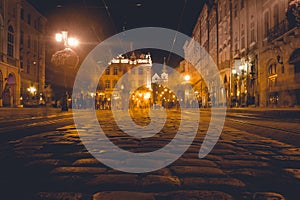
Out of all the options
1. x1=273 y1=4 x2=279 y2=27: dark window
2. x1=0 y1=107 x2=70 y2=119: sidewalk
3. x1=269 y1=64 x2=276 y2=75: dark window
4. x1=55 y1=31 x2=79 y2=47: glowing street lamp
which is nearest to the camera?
x1=0 y1=107 x2=70 y2=119: sidewalk

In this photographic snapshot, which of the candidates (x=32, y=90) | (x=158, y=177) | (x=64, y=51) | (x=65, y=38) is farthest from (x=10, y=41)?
(x=158, y=177)

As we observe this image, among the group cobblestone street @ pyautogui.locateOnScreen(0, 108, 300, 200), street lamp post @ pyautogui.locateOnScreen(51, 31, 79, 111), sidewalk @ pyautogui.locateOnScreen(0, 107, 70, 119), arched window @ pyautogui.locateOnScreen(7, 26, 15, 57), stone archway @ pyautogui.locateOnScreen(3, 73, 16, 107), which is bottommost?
cobblestone street @ pyautogui.locateOnScreen(0, 108, 300, 200)

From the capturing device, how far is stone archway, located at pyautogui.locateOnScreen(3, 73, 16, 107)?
2785cm

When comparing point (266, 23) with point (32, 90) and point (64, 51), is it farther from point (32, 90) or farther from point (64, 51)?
point (32, 90)

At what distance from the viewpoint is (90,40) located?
3784cm

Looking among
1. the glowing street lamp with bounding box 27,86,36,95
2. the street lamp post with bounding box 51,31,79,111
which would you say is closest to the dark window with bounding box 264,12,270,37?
the street lamp post with bounding box 51,31,79,111

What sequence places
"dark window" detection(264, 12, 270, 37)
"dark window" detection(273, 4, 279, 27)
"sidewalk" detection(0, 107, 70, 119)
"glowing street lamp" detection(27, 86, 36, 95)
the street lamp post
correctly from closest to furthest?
"sidewalk" detection(0, 107, 70, 119) < the street lamp post < "dark window" detection(273, 4, 279, 27) < "dark window" detection(264, 12, 270, 37) < "glowing street lamp" detection(27, 86, 36, 95)

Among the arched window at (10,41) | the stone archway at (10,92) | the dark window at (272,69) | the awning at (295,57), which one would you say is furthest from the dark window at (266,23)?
the arched window at (10,41)

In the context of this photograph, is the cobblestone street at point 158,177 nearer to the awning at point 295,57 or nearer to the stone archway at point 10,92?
the awning at point 295,57

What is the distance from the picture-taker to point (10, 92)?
29.1m

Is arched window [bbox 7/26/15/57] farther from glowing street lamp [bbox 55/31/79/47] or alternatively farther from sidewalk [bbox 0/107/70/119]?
glowing street lamp [bbox 55/31/79/47]

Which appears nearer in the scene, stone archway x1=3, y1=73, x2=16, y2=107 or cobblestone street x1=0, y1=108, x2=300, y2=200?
cobblestone street x1=0, y1=108, x2=300, y2=200

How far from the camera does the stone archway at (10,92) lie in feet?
91.4

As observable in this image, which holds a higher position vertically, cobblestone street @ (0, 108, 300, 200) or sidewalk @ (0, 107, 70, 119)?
sidewalk @ (0, 107, 70, 119)
